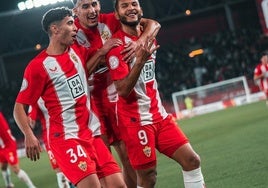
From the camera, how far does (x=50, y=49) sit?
504cm

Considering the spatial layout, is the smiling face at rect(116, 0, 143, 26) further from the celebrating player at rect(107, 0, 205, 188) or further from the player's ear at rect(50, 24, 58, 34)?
the player's ear at rect(50, 24, 58, 34)

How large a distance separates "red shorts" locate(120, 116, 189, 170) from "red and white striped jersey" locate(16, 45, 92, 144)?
43 cm

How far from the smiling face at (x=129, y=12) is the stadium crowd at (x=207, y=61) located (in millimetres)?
24433

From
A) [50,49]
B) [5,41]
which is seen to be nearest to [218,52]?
[5,41]

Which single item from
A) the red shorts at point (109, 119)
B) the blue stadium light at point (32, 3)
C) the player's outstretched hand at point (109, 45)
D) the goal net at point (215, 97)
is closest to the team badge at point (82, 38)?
the player's outstretched hand at point (109, 45)

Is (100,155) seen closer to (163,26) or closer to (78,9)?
(78,9)

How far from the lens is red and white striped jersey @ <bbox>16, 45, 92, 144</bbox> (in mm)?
4867

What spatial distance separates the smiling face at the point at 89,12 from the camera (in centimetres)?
529

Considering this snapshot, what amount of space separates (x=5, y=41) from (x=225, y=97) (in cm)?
1113

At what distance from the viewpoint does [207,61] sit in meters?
31.0

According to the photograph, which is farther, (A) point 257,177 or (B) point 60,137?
(A) point 257,177

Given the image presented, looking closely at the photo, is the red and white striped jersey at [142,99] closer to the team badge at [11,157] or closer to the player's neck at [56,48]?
the player's neck at [56,48]

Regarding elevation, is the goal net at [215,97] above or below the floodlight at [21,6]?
below

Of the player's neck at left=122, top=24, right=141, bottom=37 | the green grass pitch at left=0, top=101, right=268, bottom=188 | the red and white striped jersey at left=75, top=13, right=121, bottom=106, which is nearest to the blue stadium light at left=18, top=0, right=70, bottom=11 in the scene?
the green grass pitch at left=0, top=101, right=268, bottom=188
